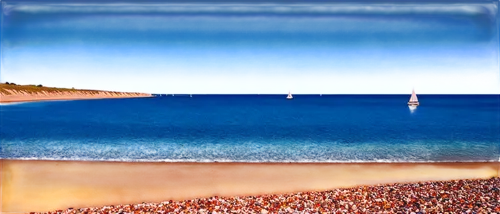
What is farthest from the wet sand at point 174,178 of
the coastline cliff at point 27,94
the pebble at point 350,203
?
the coastline cliff at point 27,94

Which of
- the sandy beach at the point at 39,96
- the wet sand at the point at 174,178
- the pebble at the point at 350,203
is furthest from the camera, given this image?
the sandy beach at the point at 39,96

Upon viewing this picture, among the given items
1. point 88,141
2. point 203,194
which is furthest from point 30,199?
point 88,141

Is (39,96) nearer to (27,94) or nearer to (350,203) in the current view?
(27,94)

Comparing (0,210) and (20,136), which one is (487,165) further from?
(20,136)

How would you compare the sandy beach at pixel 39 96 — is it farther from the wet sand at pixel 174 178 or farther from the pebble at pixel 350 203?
the pebble at pixel 350 203

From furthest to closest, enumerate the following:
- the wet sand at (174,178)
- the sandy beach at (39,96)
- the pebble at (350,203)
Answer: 1. the sandy beach at (39,96)
2. the wet sand at (174,178)
3. the pebble at (350,203)

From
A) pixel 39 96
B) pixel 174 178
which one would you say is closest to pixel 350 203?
pixel 174 178

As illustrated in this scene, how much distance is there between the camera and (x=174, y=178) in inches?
582

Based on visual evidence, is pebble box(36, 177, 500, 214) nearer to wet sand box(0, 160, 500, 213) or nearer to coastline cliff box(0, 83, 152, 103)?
wet sand box(0, 160, 500, 213)

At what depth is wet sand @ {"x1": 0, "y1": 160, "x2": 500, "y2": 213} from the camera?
11.9 m

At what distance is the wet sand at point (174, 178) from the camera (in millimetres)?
11875

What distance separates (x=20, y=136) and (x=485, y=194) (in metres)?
31.6

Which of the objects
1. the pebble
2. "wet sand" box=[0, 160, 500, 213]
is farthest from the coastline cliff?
the pebble

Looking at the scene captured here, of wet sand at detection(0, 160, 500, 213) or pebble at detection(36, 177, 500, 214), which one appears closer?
pebble at detection(36, 177, 500, 214)
